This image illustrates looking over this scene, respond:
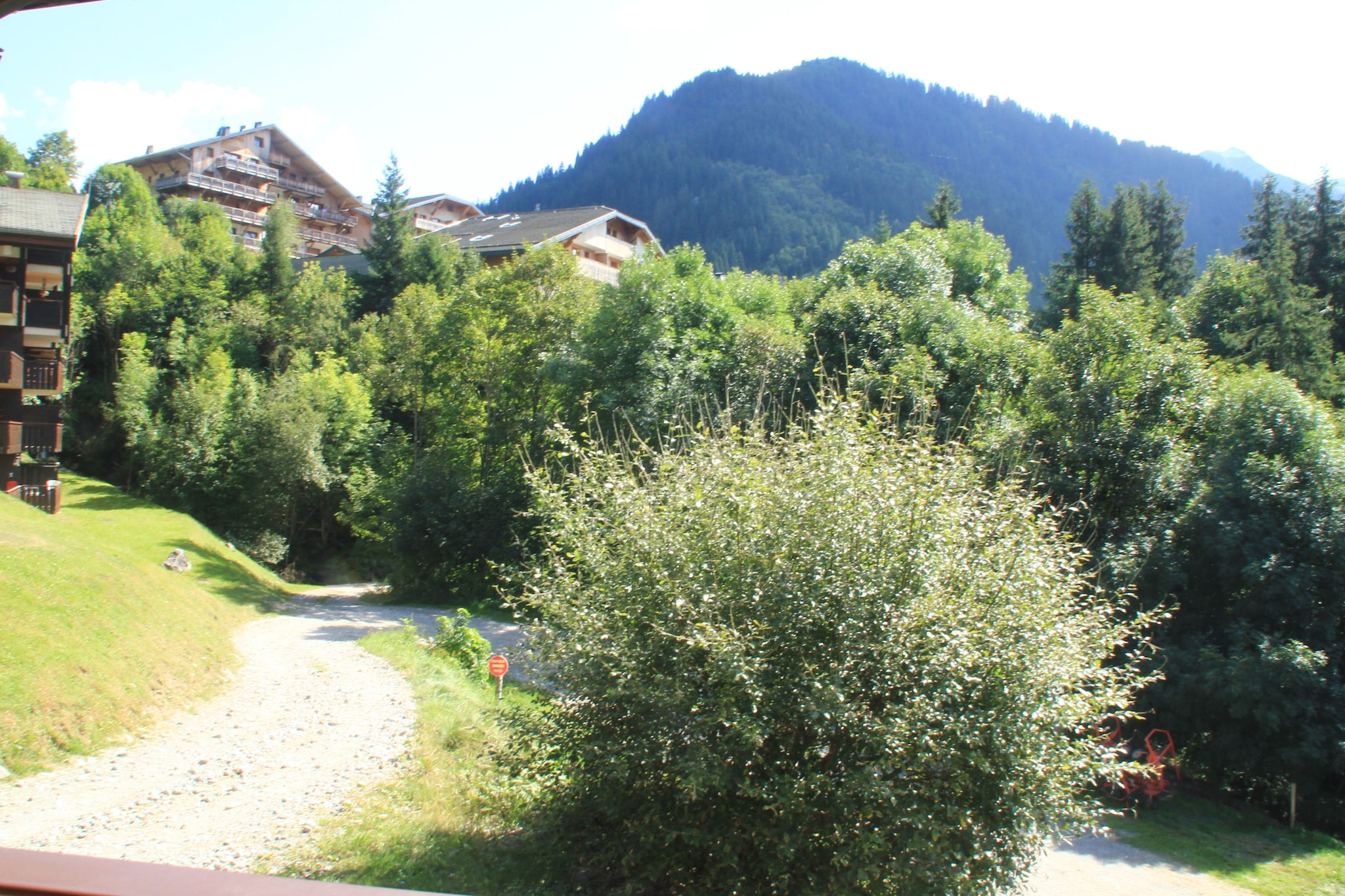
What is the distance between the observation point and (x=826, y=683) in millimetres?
7234

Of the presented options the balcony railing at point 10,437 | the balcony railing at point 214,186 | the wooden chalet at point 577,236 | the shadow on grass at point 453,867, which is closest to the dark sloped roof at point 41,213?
the balcony railing at point 10,437

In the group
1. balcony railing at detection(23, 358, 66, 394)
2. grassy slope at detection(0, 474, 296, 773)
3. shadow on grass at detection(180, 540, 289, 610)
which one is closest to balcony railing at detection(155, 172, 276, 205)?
balcony railing at detection(23, 358, 66, 394)

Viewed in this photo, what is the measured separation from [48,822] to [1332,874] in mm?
18339

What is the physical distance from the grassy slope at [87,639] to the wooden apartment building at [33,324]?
422 cm

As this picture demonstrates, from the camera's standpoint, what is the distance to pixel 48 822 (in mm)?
8438

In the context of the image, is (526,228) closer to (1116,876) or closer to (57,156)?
(57,156)

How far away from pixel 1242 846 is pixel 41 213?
113 ft

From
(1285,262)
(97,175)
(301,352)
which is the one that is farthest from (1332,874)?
(97,175)

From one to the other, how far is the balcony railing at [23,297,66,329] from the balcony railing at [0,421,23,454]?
149 inches

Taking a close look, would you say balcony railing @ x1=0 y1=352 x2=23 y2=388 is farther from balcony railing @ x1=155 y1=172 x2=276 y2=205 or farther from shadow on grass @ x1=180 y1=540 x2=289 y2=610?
balcony railing @ x1=155 y1=172 x2=276 y2=205

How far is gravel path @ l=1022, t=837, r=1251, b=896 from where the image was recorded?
496 inches

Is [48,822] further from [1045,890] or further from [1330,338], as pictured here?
[1330,338]

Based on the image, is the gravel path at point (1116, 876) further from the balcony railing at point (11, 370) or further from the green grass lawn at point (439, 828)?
the balcony railing at point (11, 370)

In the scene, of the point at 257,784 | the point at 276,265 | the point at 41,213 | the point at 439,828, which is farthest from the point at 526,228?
the point at 439,828
